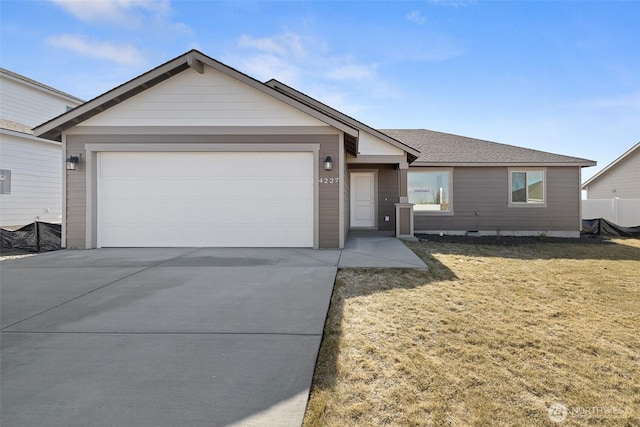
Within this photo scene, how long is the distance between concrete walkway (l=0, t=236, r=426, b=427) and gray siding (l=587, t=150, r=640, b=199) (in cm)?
1807

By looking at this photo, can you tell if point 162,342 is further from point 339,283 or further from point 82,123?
point 82,123

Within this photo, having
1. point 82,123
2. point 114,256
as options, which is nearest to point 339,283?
point 114,256

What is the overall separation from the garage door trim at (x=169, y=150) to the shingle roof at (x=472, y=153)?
5823 millimetres

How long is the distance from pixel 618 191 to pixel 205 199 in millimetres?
21773

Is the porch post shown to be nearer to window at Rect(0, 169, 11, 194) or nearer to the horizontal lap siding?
the horizontal lap siding

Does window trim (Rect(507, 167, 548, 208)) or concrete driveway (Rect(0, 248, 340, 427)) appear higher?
window trim (Rect(507, 167, 548, 208))

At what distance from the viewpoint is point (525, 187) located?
485 inches

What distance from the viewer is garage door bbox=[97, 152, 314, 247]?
313 inches

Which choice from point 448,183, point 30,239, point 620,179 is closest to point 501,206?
point 448,183

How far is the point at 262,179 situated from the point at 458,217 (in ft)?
27.4

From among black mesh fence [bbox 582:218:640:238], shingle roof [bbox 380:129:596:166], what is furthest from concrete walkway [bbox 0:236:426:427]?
black mesh fence [bbox 582:218:640:238]

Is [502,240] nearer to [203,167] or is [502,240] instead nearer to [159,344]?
[203,167]

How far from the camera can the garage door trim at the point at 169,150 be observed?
7.83 m

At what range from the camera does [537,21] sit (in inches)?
404
